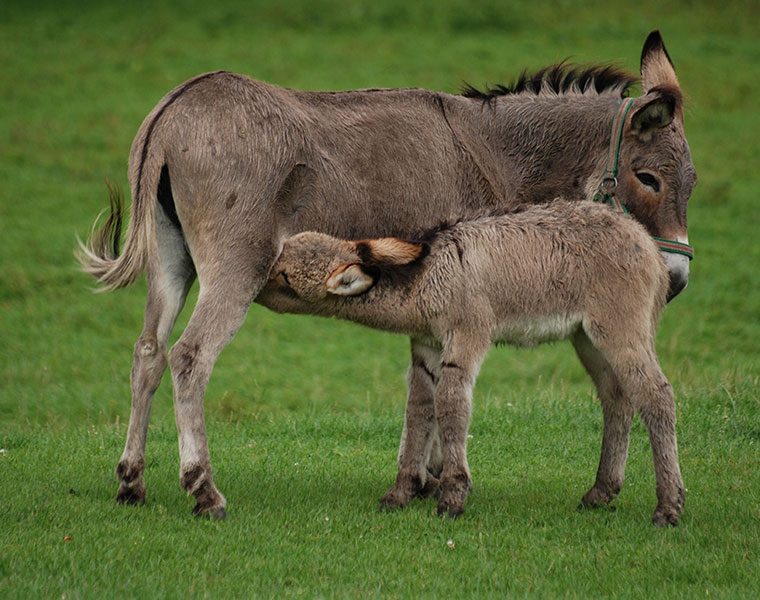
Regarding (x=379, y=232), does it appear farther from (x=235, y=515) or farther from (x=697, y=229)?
(x=697, y=229)

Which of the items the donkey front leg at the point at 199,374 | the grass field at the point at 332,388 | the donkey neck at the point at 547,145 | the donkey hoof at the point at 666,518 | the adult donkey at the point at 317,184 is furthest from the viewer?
the donkey neck at the point at 547,145

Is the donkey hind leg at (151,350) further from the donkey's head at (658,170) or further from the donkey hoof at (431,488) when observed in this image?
the donkey's head at (658,170)

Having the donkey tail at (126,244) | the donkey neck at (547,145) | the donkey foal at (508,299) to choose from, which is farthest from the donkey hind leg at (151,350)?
the donkey neck at (547,145)

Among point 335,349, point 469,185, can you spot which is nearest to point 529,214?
point 469,185

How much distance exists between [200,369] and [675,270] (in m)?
3.37

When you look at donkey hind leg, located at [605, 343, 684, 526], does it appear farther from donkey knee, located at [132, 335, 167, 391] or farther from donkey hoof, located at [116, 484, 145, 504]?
donkey hoof, located at [116, 484, 145, 504]

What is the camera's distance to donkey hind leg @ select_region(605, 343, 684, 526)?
6199mm

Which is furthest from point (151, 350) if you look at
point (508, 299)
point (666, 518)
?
point (666, 518)

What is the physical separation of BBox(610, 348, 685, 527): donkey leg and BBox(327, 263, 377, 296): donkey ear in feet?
5.48

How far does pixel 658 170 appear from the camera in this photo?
7.22 meters

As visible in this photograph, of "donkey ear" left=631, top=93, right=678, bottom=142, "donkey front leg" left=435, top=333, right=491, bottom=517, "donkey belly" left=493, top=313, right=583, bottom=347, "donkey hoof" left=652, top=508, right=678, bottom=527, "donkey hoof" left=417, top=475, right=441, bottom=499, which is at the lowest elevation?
"donkey hoof" left=417, top=475, right=441, bottom=499

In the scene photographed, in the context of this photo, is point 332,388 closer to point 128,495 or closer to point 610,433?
point 128,495

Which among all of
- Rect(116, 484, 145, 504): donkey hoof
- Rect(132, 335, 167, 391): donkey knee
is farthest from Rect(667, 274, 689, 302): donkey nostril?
Rect(116, 484, 145, 504): donkey hoof

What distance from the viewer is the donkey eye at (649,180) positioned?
7.25 metres
